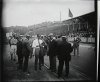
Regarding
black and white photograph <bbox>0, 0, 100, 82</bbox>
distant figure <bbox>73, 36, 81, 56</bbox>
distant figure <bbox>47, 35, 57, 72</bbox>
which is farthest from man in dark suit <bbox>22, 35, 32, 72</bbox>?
distant figure <bbox>73, 36, 81, 56</bbox>

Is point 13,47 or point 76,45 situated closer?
point 13,47

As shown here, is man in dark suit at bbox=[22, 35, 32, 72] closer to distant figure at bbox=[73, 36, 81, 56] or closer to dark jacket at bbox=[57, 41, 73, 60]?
dark jacket at bbox=[57, 41, 73, 60]

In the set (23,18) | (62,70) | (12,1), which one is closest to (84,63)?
(62,70)

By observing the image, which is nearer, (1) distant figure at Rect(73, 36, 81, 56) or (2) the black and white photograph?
(2) the black and white photograph

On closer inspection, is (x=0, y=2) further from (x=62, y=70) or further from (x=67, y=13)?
(x=62, y=70)

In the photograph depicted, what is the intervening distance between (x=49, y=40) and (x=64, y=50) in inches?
12.7

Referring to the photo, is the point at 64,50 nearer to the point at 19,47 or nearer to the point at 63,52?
the point at 63,52

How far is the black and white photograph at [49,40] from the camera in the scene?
2799 millimetres

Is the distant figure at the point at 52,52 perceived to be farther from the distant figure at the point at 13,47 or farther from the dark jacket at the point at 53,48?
the distant figure at the point at 13,47

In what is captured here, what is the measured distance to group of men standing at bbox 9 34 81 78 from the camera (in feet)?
9.36

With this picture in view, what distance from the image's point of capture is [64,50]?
2896 millimetres

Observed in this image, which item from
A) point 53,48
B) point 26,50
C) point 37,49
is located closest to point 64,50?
point 53,48

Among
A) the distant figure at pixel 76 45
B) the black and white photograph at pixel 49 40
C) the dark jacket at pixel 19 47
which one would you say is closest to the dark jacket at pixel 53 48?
the black and white photograph at pixel 49 40

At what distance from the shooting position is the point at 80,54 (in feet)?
9.62
